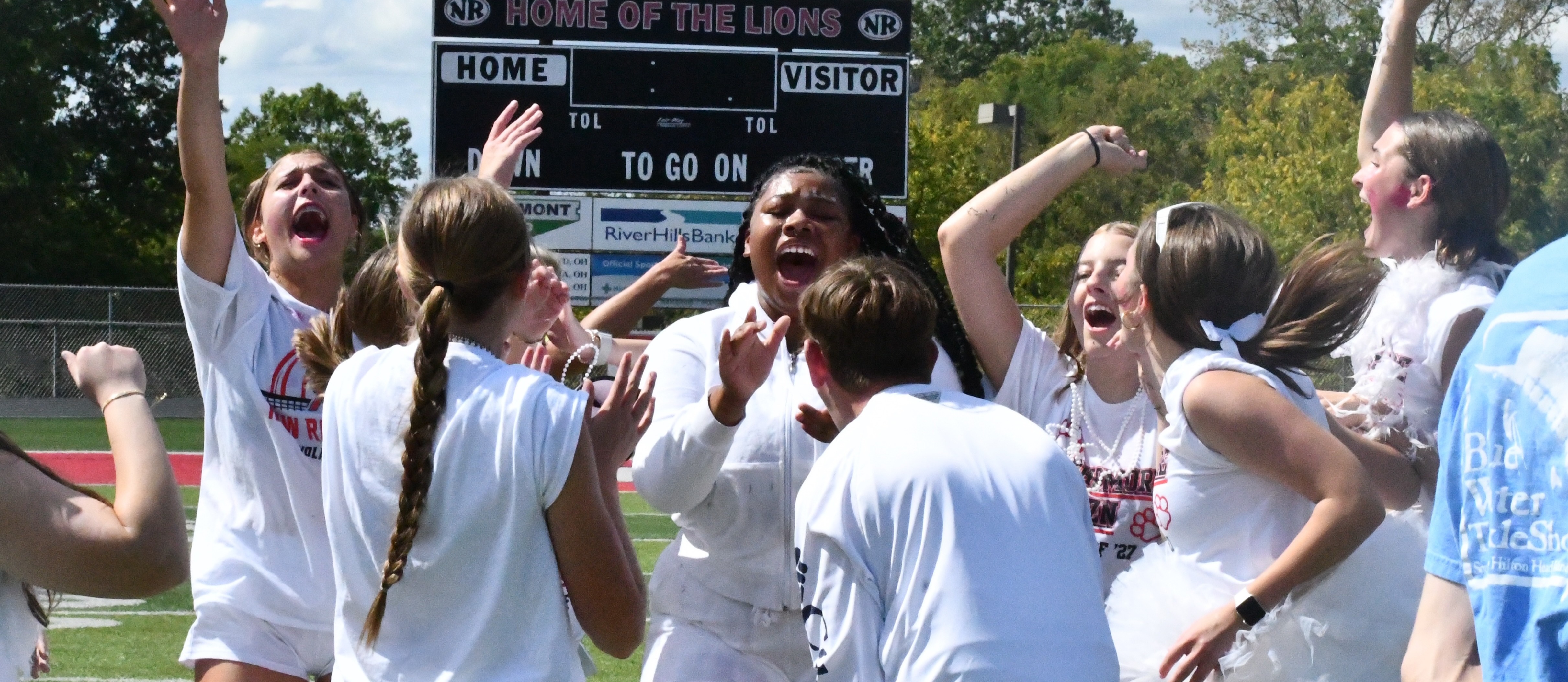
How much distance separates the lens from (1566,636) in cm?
172

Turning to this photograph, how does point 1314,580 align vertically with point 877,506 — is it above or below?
below

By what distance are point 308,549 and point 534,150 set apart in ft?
26.4

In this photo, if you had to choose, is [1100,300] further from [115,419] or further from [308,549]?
[115,419]

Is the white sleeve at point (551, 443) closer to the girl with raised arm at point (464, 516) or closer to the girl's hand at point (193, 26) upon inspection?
the girl with raised arm at point (464, 516)

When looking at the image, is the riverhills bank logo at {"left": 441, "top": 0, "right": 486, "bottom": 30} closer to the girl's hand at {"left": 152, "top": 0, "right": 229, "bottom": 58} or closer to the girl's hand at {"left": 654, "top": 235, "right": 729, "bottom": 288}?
the girl's hand at {"left": 654, "top": 235, "right": 729, "bottom": 288}

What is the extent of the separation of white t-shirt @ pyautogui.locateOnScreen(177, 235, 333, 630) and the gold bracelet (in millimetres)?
1093

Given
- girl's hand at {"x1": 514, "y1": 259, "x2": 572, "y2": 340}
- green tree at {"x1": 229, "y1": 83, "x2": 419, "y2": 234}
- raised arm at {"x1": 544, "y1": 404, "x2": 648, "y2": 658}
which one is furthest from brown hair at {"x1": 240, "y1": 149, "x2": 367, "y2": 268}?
green tree at {"x1": 229, "y1": 83, "x2": 419, "y2": 234}

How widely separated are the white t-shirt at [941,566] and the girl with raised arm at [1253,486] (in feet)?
1.56

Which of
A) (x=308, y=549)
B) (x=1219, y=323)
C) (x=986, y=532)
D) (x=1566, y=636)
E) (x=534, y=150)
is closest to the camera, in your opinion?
(x=1566, y=636)

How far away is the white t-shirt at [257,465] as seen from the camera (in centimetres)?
369

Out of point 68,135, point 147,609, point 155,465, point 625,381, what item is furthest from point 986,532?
point 68,135

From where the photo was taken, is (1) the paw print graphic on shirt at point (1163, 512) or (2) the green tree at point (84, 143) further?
(2) the green tree at point (84, 143)

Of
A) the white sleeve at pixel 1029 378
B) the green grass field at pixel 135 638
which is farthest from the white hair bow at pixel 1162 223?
the green grass field at pixel 135 638

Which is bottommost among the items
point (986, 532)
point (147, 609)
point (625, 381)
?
point (147, 609)
